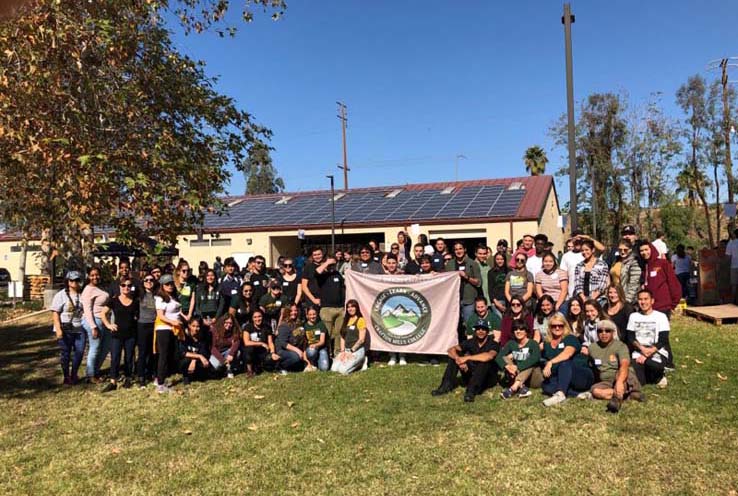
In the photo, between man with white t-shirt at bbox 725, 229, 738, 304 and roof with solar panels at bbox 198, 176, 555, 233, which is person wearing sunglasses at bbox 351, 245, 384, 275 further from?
roof with solar panels at bbox 198, 176, 555, 233

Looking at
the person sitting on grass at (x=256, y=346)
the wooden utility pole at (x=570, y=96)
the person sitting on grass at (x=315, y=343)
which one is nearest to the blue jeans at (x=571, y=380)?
the person sitting on grass at (x=315, y=343)

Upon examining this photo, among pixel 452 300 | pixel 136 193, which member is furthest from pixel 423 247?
pixel 136 193

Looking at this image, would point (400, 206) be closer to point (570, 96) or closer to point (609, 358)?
point (570, 96)

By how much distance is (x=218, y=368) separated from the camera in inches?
325

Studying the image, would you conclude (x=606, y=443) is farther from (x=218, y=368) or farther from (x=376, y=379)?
(x=218, y=368)

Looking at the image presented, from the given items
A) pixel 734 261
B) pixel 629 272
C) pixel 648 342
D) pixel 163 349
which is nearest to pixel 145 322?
pixel 163 349

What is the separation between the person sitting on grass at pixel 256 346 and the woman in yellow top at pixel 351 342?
964mm

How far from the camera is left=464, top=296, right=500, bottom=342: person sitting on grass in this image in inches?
295

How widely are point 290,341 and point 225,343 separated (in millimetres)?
960

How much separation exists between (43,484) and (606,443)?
15.4 ft

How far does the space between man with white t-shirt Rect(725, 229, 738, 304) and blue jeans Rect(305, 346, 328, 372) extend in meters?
9.91

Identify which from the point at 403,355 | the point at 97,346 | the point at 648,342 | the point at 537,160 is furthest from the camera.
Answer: the point at 537,160

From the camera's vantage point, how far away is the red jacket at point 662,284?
24.0 ft

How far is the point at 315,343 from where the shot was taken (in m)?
8.67
